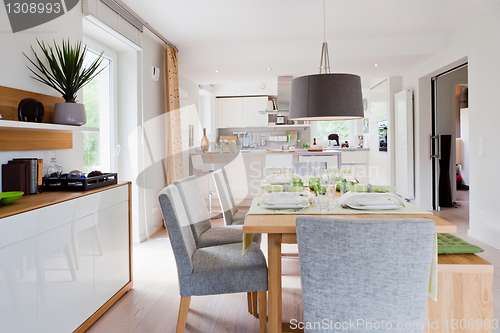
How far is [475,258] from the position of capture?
172 cm

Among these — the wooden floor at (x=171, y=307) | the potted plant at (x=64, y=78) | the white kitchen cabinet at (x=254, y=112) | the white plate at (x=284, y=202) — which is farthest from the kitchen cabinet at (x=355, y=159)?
the potted plant at (x=64, y=78)

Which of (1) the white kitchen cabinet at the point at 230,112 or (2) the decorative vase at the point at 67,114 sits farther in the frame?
(1) the white kitchen cabinet at the point at 230,112

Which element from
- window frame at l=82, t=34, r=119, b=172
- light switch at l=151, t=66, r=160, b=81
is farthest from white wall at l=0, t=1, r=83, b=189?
light switch at l=151, t=66, r=160, b=81

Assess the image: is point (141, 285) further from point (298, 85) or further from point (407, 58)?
point (407, 58)

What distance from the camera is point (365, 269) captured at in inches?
45.9

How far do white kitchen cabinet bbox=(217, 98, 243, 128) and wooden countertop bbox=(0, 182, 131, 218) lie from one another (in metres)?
6.23

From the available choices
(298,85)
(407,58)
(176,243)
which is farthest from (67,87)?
(407,58)

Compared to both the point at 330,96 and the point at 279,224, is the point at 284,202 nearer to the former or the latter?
the point at 279,224

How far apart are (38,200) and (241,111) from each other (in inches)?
268

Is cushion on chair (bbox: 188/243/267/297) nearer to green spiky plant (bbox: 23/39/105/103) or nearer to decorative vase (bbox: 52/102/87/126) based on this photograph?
decorative vase (bbox: 52/102/87/126)

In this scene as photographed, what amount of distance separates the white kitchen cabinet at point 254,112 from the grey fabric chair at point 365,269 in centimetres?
717

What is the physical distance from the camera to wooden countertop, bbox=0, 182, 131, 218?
Result: 1.49 m

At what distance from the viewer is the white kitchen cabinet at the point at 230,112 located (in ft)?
27.3

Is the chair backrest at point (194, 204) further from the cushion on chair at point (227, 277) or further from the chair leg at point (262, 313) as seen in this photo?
the chair leg at point (262, 313)
